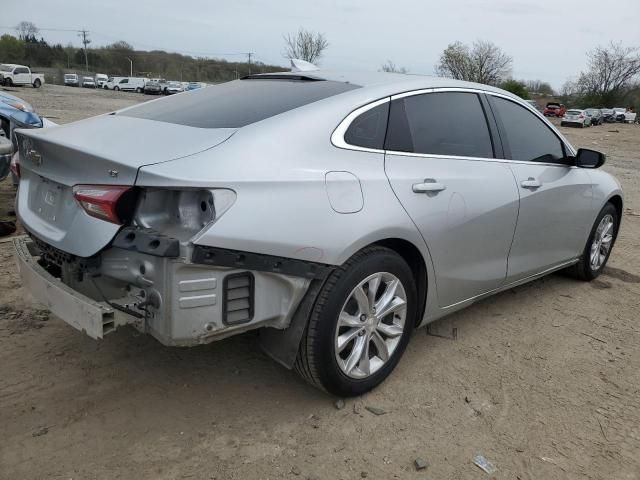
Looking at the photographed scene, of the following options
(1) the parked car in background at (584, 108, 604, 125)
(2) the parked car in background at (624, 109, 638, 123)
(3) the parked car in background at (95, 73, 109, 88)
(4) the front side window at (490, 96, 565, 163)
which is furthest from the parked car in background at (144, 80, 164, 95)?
(4) the front side window at (490, 96, 565, 163)

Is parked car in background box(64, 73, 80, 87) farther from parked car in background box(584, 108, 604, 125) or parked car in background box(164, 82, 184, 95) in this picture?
parked car in background box(584, 108, 604, 125)

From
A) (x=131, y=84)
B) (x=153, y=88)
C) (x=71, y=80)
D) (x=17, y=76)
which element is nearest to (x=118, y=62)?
(x=71, y=80)

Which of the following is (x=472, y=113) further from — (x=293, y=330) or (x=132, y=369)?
(x=132, y=369)

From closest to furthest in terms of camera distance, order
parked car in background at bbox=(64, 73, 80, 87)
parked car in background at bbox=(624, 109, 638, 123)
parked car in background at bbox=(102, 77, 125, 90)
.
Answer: parked car in background at bbox=(624, 109, 638, 123) < parked car in background at bbox=(102, 77, 125, 90) < parked car in background at bbox=(64, 73, 80, 87)

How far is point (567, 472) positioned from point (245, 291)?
1632 millimetres

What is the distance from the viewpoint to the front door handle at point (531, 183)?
363cm

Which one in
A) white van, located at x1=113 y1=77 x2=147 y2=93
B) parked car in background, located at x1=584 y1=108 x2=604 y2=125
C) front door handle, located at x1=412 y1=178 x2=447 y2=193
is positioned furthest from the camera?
white van, located at x1=113 y1=77 x2=147 y2=93

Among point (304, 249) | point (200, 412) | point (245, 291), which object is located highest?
point (304, 249)

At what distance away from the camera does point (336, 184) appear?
2.51 meters

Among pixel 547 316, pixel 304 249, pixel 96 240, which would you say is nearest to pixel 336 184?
pixel 304 249

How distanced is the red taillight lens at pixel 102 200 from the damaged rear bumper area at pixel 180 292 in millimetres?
104

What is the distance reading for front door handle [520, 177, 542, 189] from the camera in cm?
363

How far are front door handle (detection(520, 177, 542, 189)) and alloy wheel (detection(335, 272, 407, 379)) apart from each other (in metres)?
1.31

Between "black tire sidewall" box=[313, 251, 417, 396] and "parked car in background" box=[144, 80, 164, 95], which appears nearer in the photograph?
"black tire sidewall" box=[313, 251, 417, 396]
